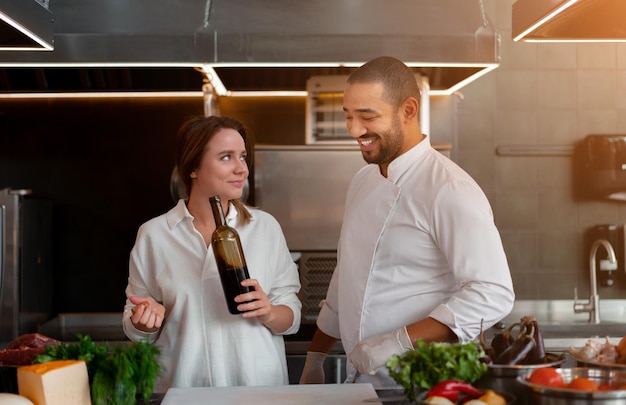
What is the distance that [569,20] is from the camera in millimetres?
2207

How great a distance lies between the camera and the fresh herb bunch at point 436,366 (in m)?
1.50

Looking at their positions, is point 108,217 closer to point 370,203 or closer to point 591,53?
point 370,203

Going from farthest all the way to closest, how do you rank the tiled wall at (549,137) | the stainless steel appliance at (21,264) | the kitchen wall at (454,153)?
the tiled wall at (549,137) → the kitchen wall at (454,153) → the stainless steel appliance at (21,264)

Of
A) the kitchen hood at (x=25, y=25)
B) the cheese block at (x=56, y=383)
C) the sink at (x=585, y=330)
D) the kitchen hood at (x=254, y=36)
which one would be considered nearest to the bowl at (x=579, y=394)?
the cheese block at (x=56, y=383)

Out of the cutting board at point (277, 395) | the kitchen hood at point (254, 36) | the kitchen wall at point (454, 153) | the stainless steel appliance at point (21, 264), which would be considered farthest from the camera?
the kitchen wall at point (454, 153)

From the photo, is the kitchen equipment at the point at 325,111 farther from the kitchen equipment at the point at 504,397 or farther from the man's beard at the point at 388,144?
the kitchen equipment at the point at 504,397

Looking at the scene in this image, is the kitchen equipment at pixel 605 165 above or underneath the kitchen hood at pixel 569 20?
underneath

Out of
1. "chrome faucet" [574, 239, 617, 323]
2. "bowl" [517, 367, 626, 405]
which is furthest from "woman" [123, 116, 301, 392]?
"chrome faucet" [574, 239, 617, 323]

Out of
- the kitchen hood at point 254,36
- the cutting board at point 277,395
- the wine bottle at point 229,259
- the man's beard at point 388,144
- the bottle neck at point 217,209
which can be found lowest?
the cutting board at point 277,395

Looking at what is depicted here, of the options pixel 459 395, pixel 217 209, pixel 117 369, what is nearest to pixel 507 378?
pixel 459 395

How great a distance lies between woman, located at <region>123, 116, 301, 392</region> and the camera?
84.9 inches

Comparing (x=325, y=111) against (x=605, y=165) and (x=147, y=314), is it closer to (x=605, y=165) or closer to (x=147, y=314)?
(x=605, y=165)

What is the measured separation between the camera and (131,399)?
1590 millimetres

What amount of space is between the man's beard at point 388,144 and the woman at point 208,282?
376 mm
